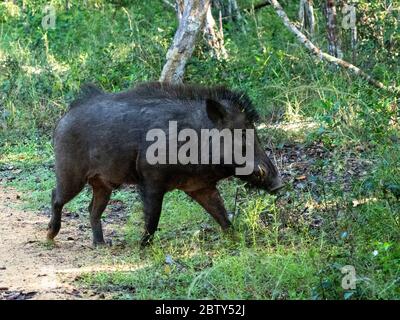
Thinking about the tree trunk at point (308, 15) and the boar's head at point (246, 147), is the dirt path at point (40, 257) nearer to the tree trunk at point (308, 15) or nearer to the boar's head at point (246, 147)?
the boar's head at point (246, 147)

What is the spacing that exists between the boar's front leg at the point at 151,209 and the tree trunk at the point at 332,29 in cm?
599

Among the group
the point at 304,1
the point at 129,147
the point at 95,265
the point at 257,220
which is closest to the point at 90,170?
the point at 129,147

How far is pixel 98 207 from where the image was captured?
27.5 ft

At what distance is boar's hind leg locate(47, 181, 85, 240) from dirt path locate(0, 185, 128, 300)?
0.14m

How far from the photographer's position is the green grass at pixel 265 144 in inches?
252

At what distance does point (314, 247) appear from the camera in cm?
701

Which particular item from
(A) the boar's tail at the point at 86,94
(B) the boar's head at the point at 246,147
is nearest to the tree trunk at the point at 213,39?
(A) the boar's tail at the point at 86,94

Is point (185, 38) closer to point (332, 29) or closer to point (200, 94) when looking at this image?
point (332, 29)

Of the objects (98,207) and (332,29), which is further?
(332,29)

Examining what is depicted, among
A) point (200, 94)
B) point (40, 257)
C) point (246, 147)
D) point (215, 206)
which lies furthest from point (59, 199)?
point (246, 147)

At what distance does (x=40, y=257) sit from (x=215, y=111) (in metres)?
2.15

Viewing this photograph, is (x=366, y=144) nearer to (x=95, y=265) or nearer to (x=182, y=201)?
(x=182, y=201)

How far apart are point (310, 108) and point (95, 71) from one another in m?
4.13

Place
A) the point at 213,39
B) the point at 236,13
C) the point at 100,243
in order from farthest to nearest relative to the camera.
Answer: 1. the point at 236,13
2. the point at 213,39
3. the point at 100,243
